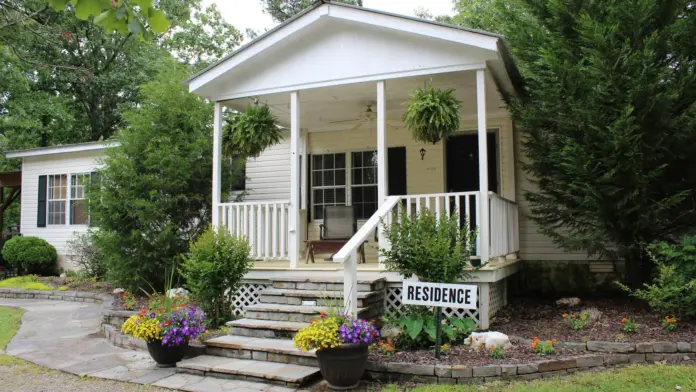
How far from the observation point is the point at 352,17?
6953 mm

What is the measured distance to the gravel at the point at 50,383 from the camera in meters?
4.89

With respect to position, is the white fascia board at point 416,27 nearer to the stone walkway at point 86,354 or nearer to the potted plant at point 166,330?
the potted plant at point 166,330

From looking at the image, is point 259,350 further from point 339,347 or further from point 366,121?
point 366,121

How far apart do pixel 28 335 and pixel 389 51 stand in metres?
6.37

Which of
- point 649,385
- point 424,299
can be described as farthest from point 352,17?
point 649,385

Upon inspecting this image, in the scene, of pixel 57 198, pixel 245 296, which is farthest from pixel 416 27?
pixel 57 198

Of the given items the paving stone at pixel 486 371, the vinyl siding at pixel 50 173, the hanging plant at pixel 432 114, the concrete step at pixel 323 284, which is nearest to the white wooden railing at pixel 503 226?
the hanging plant at pixel 432 114

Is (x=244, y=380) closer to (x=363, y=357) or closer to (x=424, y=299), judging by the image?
(x=363, y=357)

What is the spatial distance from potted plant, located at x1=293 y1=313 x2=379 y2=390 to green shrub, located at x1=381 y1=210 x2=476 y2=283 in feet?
3.67

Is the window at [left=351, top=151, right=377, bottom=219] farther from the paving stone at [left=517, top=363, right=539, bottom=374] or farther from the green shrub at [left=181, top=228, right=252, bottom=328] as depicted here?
the paving stone at [left=517, top=363, right=539, bottom=374]

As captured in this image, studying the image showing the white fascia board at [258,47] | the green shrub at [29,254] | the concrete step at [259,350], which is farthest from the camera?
the green shrub at [29,254]

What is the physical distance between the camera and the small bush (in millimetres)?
12125

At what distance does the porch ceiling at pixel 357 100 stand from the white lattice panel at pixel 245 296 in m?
2.84

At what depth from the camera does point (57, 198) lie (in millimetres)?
14055
